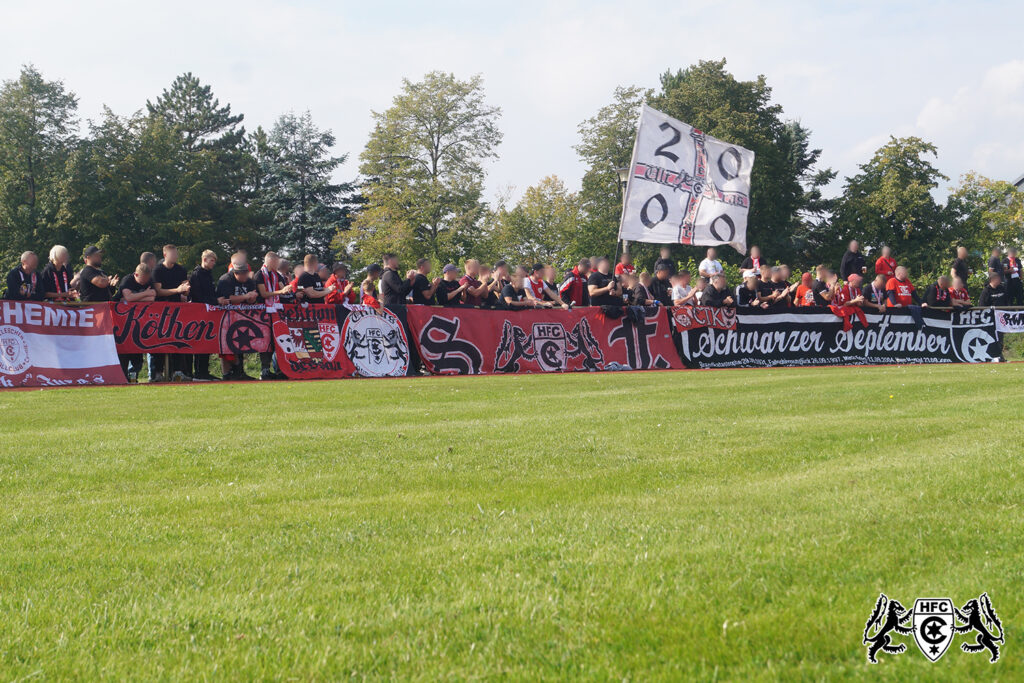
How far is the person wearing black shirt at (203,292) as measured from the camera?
16695 mm

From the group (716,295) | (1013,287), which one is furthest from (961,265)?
(716,295)

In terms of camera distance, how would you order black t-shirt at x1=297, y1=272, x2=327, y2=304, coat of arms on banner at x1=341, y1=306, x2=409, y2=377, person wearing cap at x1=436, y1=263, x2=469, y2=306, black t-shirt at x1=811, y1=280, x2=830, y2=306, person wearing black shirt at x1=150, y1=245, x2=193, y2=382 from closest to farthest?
person wearing black shirt at x1=150, y1=245, x2=193, y2=382 → coat of arms on banner at x1=341, y1=306, x2=409, y2=377 → black t-shirt at x1=297, y1=272, x2=327, y2=304 → person wearing cap at x1=436, y1=263, x2=469, y2=306 → black t-shirt at x1=811, y1=280, x2=830, y2=306

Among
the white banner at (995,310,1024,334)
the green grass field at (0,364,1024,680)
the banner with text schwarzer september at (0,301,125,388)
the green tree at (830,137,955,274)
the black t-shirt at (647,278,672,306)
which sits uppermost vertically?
the green tree at (830,137,955,274)

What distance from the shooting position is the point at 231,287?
56.4 ft

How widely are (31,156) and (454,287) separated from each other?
50792mm

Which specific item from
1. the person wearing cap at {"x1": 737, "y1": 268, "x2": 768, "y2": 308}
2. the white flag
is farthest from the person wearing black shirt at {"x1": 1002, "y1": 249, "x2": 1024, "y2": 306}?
the white flag

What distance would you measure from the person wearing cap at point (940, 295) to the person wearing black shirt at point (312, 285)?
16712 millimetres

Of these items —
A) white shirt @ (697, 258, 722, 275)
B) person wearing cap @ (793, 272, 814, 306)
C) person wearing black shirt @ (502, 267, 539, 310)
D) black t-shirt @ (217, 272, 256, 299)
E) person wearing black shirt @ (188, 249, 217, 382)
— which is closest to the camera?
person wearing black shirt @ (188, 249, 217, 382)

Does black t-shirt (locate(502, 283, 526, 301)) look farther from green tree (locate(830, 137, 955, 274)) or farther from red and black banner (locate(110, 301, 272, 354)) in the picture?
green tree (locate(830, 137, 955, 274))

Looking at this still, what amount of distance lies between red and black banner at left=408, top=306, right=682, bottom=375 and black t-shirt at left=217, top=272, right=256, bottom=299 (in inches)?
130

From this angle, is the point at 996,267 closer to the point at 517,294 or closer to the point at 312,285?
the point at 517,294

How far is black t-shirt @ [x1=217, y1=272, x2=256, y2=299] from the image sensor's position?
Result: 17.1 m

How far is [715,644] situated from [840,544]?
1264mm

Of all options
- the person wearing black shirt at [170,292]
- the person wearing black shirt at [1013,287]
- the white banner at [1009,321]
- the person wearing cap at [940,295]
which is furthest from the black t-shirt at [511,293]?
the person wearing black shirt at [1013,287]
